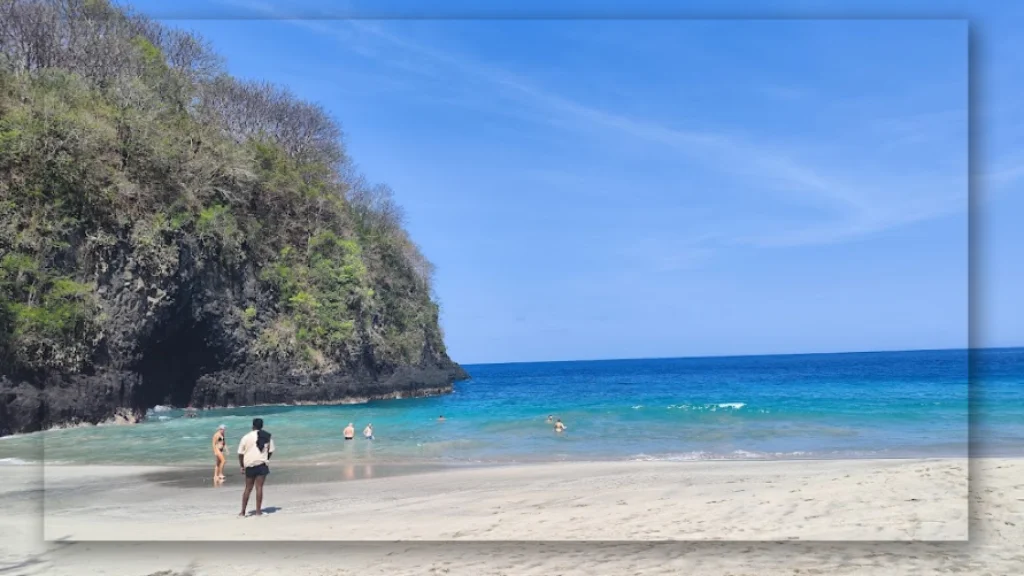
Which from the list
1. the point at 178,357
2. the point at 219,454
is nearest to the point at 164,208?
the point at 178,357

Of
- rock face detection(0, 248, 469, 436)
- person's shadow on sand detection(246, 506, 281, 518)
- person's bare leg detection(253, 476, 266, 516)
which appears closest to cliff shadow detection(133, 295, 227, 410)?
rock face detection(0, 248, 469, 436)

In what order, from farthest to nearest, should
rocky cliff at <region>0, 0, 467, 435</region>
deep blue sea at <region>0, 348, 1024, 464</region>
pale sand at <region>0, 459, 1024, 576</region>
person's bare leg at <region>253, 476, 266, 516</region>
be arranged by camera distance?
rocky cliff at <region>0, 0, 467, 435</region>
deep blue sea at <region>0, 348, 1024, 464</region>
person's bare leg at <region>253, 476, 266, 516</region>
pale sand at <region>0, 459, 1024, 576</region>

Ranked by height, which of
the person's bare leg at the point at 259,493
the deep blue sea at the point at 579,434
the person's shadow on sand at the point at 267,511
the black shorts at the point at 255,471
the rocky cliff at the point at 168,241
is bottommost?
the deep blue sea at the point at 579,434

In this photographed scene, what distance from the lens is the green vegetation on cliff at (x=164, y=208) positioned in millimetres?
21891

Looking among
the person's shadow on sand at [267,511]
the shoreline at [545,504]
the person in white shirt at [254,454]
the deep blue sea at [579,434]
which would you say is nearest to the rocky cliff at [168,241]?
the deep blue sea at [579,434]

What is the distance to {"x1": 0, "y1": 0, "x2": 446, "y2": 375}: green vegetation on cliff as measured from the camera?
21.9 metres

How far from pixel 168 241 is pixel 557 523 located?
77.2 feet

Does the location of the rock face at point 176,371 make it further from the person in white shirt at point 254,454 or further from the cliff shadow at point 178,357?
the person in white shirt at point 254,454

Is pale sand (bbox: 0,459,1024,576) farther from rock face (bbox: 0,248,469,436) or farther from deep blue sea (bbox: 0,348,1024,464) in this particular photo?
rock face (bbox: 0,248,469,436)

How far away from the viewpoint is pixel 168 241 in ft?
86.3

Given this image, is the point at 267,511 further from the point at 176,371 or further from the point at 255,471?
the point at 176,371

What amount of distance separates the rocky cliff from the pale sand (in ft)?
37.8

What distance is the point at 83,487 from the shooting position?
40.7 ft

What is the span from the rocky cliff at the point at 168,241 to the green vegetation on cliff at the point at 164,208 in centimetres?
7
